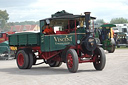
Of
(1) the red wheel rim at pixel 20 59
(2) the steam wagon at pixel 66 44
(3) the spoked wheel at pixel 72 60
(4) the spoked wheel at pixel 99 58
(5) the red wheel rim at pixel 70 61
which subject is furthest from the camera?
(1) the red wheel rim at pixel 20 59

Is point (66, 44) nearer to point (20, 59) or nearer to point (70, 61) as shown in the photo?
point (70, 61)

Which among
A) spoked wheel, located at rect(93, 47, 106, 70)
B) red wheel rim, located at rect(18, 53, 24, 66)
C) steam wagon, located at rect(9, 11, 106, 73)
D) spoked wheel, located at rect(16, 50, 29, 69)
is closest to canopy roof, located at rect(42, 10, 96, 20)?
steam wagon, located at rect(9, 11, 106, 73)

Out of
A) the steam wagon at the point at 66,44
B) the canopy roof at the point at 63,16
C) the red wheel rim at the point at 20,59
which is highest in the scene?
the canopy roof at the point at 63,16

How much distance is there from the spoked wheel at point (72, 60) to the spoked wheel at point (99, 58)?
4.11 feet

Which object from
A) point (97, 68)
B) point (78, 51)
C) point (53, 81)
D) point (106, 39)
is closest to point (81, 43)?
point (78, 51)

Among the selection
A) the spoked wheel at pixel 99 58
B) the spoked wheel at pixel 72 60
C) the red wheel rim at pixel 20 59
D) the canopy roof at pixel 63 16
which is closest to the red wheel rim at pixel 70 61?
the spoked wheel at pixel 72 60

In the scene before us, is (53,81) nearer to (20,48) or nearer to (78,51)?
(78,51)

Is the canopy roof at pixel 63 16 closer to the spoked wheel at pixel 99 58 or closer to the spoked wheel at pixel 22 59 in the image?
the spoked wheel at pixel 99 58

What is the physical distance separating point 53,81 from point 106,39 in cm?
1513

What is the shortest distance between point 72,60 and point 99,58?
1401 millimetres

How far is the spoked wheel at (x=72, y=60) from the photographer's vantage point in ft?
40.4

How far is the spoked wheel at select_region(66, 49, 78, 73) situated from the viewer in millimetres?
12312

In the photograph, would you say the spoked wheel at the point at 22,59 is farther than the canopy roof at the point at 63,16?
Yes

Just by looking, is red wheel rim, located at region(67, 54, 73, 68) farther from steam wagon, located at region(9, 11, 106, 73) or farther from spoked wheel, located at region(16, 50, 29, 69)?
spoked wheel, located at region(16, 50, 29, 69)
